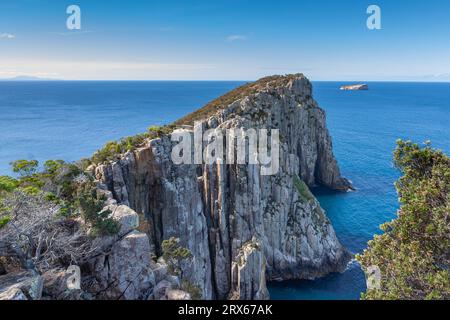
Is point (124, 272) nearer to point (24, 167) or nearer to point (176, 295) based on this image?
point (176, 295)

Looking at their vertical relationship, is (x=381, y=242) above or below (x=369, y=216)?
above

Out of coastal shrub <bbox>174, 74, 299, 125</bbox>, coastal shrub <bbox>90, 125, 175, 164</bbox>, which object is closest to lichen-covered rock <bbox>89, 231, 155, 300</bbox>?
coastal shrub <bbox>90, 125, 175, 164</bbox>

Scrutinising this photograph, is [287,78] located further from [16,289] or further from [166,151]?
[16,289]

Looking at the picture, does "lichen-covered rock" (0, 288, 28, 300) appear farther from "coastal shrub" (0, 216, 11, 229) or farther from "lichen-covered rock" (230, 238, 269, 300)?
"lichen-covered rock" (230, 238, 269, 300)

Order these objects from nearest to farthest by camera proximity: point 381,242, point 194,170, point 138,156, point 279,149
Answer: point 381,242 → point 138,156 → point 194,170 → point 279,149

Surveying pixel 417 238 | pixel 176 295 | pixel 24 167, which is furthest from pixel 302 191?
pixel 24 167

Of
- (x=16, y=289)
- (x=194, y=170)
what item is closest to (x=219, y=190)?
(x=194, y=170)
